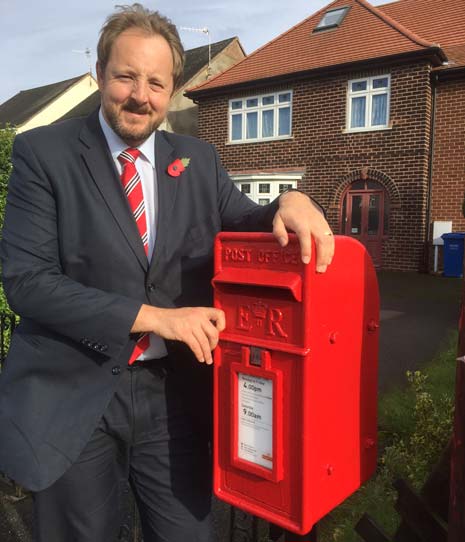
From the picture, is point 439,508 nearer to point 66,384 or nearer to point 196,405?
point 196,405

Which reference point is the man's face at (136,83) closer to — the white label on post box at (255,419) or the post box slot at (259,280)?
the post box slot at (259,280)

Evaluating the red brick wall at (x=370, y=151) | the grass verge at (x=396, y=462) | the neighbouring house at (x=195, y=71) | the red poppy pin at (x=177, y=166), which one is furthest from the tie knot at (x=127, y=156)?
the neighbouring house at (x=195, y=71)

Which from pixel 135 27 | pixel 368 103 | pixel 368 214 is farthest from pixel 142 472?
pixel 368 103

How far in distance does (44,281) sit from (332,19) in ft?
55.0

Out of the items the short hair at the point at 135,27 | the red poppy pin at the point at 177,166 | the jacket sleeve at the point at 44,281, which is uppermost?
the short hair at the point at 135,27

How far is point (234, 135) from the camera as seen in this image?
16516 millimetres

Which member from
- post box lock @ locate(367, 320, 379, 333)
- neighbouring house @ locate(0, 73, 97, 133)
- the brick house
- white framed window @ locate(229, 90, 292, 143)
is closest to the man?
post box lock @ locate(367, 320, 379, 333)

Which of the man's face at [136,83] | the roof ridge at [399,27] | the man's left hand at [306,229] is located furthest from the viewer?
the roof ridge at [399,27]

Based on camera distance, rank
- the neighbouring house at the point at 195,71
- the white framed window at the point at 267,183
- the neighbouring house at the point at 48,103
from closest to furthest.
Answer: the white framed window at the point at 267,183, the neighbouring house at the point at 195,71, the neighbouring house at the point at 48,103

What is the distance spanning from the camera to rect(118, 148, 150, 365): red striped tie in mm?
1656

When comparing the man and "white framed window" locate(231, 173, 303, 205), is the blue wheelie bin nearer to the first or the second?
"white framed window" locate(231, 173, 303, 205)

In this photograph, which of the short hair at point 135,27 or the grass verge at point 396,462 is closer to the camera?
the short hair at point 135,27

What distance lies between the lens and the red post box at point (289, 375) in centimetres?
135

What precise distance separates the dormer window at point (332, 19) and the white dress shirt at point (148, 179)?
15801mm
